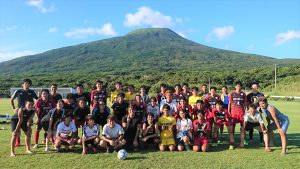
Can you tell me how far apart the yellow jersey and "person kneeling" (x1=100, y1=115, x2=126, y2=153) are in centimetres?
109

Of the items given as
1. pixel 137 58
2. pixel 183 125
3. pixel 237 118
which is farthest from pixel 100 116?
pixel 137 58

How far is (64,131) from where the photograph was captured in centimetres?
821

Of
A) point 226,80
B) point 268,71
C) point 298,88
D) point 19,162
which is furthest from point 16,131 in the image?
point 268,71

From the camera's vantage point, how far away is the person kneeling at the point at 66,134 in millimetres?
8023

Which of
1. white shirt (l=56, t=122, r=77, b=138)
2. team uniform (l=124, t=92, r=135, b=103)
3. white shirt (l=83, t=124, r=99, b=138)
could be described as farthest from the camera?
team uniform (l=124, t=92, r=135, b=103)

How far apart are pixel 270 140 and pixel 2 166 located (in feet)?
21.7

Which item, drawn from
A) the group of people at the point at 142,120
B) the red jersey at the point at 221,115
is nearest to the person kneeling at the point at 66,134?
the group of people at the point at 142,120

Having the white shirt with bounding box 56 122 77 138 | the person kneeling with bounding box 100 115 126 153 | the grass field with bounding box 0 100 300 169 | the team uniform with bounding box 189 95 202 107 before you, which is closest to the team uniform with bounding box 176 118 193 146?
the grass field with bounding box 0 100 300 169

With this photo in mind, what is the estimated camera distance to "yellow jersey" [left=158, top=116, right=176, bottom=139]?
8469 mm

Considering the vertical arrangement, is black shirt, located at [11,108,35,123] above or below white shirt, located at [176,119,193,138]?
above

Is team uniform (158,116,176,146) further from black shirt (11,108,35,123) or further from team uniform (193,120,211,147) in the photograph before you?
black shirt (11,108,35,123)

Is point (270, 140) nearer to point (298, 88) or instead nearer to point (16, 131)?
point (16, 131)

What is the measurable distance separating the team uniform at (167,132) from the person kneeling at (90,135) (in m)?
1.66

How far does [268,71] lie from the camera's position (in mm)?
61562
